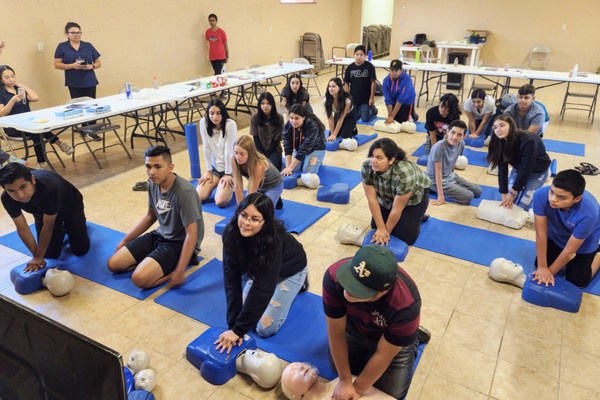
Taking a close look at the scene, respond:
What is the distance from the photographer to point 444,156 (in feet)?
12.1

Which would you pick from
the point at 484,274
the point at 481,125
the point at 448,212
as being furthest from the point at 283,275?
the point at 481,125

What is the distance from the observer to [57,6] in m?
5.57

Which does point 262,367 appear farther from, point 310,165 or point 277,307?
point 310,165

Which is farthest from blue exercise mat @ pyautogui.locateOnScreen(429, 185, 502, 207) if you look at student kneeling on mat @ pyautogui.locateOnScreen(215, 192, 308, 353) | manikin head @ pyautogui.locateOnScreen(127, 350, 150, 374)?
manikin head @ pyautogui.locateOnScreen(127, 350, 150, 374)

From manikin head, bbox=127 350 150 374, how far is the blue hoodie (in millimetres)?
4923

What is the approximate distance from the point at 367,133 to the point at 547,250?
3.69 metres

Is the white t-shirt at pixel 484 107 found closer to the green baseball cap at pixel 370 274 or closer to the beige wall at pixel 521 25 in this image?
the green baseball cap at pixel 370 274

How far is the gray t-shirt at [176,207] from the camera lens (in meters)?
2.61

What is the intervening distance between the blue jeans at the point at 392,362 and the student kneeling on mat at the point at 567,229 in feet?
3.97

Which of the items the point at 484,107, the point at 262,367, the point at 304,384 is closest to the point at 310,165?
the point at 484,107

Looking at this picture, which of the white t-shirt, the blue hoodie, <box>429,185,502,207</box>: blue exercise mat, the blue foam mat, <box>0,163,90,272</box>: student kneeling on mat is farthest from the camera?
the blue hoodie

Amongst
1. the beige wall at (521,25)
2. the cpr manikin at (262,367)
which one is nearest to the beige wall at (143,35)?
the beige wall at (521,25)

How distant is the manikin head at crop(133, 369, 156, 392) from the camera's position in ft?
6.40

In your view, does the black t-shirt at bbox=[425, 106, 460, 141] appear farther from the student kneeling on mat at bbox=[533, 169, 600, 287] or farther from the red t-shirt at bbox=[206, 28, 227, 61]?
the red t-shirt at bbox=[206, 28, 227, 61]
